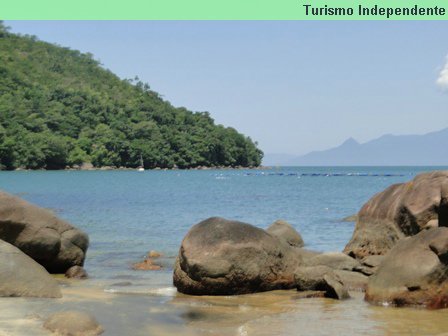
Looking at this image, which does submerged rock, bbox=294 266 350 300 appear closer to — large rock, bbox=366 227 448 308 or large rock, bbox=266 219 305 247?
large rock, bbox=366 227 448 308

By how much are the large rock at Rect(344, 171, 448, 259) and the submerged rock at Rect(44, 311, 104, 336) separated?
8.05m

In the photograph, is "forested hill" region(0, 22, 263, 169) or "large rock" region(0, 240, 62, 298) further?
"forested hill" region(0, 22, 263, 169)

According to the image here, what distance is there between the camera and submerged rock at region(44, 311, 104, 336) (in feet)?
28.5

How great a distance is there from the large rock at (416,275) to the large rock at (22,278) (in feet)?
18.3

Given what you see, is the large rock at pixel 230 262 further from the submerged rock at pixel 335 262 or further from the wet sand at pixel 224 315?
the submerged rock at pixel 335 262

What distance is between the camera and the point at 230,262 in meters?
12.4

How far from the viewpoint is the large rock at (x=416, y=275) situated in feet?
35.8

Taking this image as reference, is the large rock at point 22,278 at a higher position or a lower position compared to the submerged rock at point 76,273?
higher

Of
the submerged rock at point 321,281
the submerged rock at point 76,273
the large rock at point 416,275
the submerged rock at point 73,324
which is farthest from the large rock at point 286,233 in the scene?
the submerged rock at point 73,324

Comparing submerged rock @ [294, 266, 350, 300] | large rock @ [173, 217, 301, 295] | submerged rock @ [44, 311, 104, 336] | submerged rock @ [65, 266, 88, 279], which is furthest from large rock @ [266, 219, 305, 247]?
submerged rock @ [44, 311, 104, 336]

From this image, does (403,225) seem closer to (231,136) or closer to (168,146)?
(168,146)

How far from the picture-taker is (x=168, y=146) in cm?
15225

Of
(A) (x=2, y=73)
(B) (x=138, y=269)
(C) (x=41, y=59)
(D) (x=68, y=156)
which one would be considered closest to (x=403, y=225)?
(B) (x=138, y=269)

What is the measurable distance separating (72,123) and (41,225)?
129 metres
